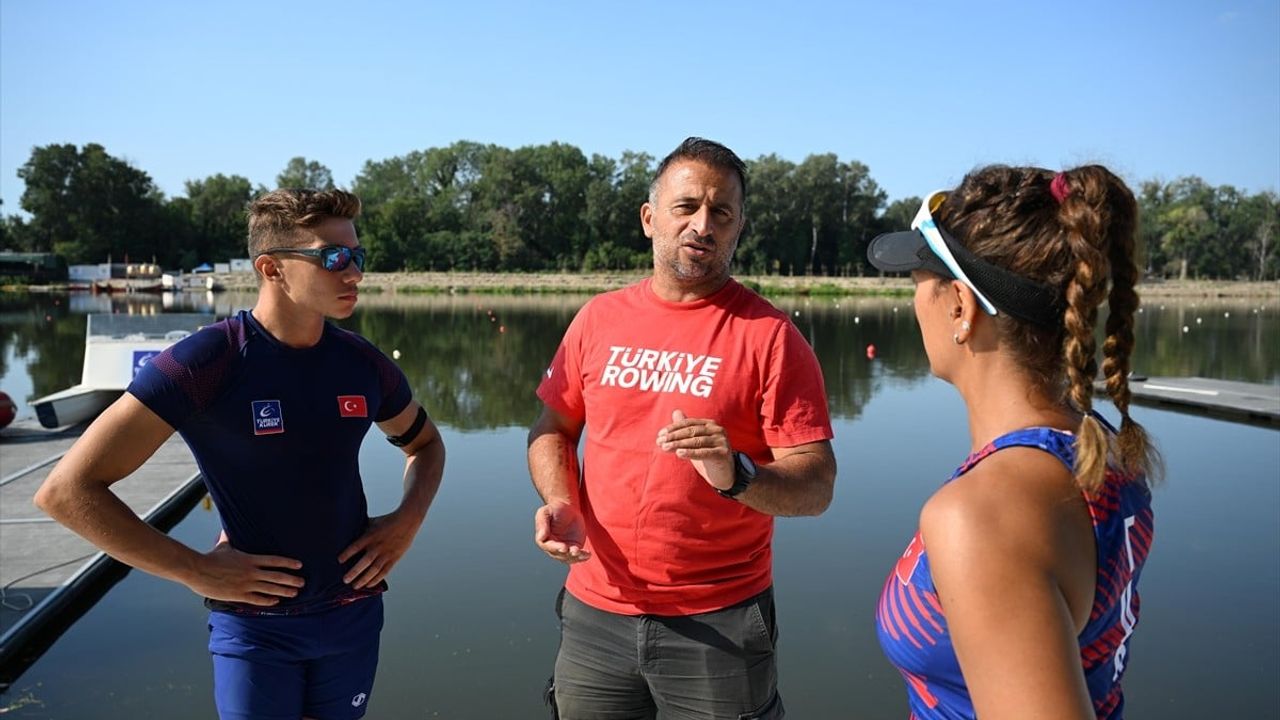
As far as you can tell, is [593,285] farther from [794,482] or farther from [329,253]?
[794,482]

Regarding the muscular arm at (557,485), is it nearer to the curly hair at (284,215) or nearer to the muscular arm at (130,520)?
the muscular arm at (130,520)

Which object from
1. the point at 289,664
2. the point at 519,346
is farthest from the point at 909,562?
the point at 519,346

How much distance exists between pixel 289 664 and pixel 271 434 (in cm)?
65

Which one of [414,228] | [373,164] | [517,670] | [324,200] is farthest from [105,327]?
[373,164]

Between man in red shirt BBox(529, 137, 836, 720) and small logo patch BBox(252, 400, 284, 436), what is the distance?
2.56 ft

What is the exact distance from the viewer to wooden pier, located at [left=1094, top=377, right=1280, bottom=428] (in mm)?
14367

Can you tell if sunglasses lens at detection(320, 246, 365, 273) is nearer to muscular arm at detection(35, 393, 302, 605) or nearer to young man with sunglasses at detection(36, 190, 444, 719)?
young man with sunglasses at detection(36, 190, 444, 719)

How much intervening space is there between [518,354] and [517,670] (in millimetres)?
18261

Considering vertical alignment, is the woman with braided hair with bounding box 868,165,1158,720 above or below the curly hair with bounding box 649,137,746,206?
below

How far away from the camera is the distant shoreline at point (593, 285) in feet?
204

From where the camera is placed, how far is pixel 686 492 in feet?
8.60

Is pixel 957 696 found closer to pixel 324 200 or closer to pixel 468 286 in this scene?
pixel 324 200

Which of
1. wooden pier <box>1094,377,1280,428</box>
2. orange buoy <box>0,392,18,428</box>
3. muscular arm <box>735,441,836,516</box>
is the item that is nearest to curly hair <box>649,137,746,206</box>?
muscular arm <box>735,441,836,516</box>

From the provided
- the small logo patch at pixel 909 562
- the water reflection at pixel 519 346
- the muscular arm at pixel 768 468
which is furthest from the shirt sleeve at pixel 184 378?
the water reflection at pixel 519 346
